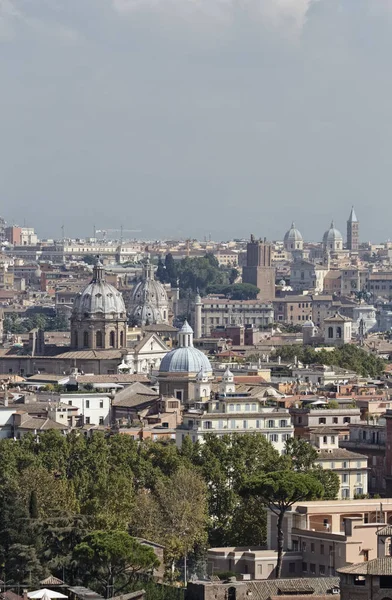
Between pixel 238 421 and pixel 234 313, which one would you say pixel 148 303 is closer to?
pixel 234 313

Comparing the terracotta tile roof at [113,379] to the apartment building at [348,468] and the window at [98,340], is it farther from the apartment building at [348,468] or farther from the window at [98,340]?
the apartment building at [348,468]

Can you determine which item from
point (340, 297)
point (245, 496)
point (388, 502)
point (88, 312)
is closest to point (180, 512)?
point (245, 496)

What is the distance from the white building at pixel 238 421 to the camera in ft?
230

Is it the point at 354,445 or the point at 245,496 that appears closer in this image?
the point at 245,496

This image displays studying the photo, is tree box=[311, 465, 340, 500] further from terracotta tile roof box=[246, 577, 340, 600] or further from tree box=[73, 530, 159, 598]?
terracotta tile roof box=[246, 577, 340, 600]

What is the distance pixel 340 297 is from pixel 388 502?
470ft

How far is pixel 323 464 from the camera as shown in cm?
6469

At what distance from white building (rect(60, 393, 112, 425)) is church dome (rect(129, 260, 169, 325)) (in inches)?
2127

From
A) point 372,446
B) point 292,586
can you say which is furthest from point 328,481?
point 292,586

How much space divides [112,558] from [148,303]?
9906 centimetres

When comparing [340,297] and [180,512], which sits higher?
[340,297]

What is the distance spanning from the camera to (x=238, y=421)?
233 ft

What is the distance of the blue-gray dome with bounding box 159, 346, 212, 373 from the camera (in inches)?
3442

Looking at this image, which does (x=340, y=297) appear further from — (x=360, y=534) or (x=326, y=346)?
(x=360, y=534)
